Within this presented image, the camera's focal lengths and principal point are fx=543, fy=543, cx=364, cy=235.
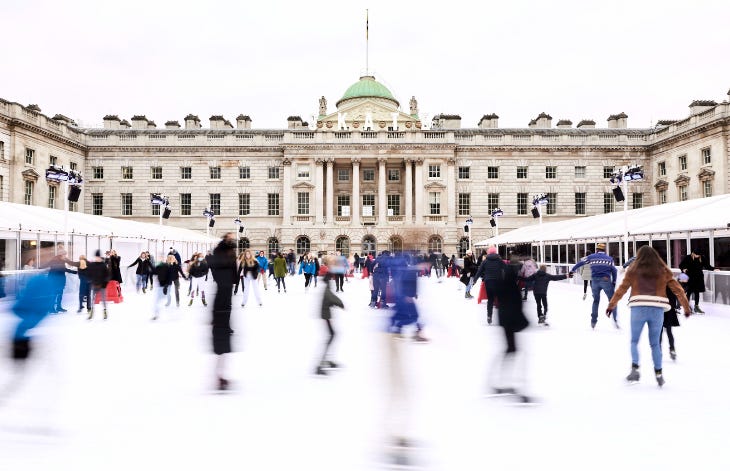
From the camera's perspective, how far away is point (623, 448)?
4.61m

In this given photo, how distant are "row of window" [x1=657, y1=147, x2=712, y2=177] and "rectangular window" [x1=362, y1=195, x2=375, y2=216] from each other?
87.4ft

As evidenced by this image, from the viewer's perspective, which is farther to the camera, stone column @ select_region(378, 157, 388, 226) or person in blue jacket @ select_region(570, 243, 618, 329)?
stone column @ select_region(378, 157, 388, 226)

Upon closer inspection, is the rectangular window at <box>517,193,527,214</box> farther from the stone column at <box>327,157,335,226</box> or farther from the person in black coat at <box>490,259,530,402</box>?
the person in black coat at <box>490,259,530,402</box>

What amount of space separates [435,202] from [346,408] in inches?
1838

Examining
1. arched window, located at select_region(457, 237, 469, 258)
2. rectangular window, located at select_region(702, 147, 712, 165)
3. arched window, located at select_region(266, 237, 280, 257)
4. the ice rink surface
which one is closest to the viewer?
the ice rink surface

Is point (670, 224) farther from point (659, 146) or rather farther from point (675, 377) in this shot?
point (659, 146)

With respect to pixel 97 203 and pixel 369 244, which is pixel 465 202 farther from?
pixel 97 203

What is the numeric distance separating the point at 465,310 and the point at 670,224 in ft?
35.6

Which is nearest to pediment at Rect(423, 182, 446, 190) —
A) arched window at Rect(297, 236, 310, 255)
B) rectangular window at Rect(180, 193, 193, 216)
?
arched window at Rect(297, 236, 310, 255)

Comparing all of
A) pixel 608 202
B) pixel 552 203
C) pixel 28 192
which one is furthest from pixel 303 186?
pixel 608 202

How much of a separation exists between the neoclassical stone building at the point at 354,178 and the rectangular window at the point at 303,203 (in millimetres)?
95

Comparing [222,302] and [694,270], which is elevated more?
[694,270]

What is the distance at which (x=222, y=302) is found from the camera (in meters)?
6.79

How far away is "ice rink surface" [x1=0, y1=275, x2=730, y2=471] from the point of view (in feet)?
14.5
